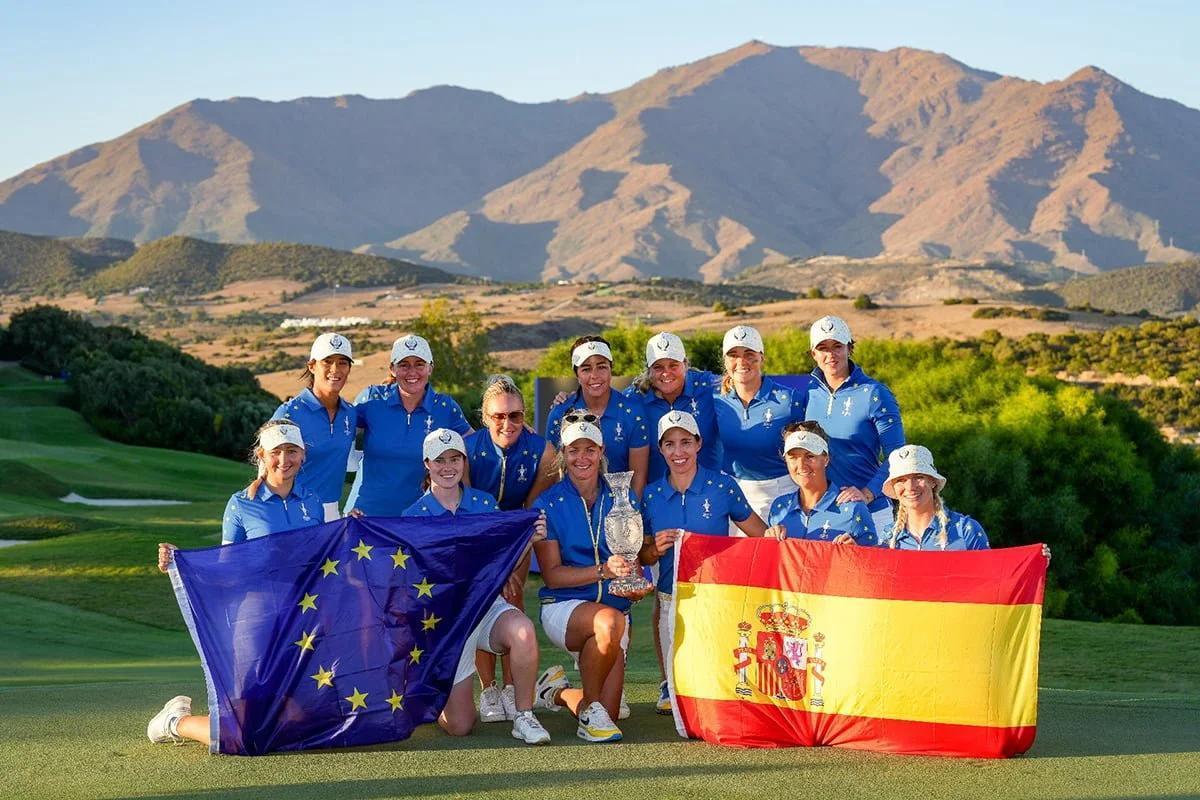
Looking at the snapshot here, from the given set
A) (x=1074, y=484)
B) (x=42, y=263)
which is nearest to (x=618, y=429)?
(x=1074, y=484)

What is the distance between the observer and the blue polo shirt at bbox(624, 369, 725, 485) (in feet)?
33.0

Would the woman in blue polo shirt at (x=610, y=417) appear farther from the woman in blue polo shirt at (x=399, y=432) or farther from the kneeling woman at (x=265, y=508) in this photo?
the kneeling woman at (x=265, y=508)

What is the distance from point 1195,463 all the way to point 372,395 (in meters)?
35.0

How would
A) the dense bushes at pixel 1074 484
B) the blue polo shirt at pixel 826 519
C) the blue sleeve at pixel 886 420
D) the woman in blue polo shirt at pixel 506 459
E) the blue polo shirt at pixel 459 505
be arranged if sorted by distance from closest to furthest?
1. the blue polo shirt at pixel 826 519
2. the blue polo shirt at pixel 459 505
3. the woman in blue polo shirt at pixel 506 459
4. the blue sleeve at pixel 886 420
5. the dense bushes at pixel 1074 484

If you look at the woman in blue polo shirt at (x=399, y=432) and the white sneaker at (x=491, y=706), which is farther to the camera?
the woman in blue polo shirt at (x=399, y=432)

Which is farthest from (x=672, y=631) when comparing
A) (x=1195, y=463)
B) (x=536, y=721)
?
(x=1195, y=463)

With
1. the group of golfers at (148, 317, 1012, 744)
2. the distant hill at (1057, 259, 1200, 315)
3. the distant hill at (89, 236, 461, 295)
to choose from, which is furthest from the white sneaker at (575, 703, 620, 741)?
the distant hill at (89, 236, 461, 295)

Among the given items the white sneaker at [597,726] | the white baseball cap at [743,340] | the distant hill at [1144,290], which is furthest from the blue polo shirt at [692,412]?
the distant hill at [1144,290]

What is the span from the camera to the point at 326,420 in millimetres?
10086

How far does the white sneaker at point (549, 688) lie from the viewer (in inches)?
392

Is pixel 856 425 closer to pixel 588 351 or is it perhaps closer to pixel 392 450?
pixel 588 351

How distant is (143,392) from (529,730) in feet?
146

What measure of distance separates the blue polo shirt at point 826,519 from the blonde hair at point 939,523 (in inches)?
7.5

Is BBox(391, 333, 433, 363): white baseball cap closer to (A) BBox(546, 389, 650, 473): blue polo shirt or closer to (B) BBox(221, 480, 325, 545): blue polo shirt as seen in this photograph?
(A) BBox(546, 389, 650, 473): blue polo shirt
